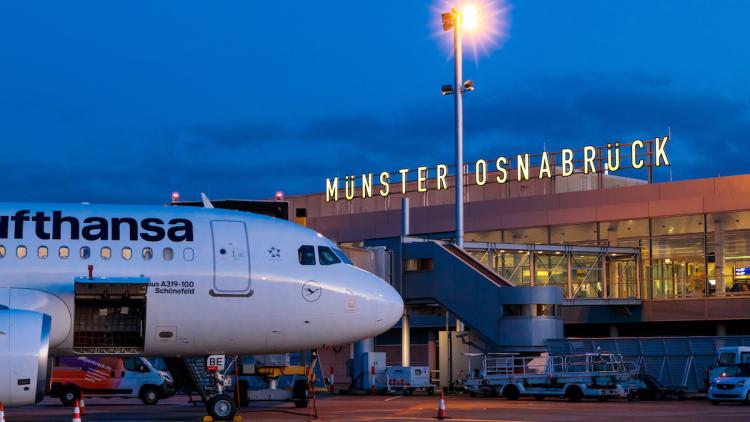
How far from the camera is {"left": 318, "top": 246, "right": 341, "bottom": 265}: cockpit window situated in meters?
27.3

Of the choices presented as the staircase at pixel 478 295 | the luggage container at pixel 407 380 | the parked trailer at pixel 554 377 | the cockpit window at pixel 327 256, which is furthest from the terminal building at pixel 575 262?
the cockpit window at pixel 327 256

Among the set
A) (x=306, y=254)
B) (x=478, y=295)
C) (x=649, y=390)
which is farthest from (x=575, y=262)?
(x=306, y=254)

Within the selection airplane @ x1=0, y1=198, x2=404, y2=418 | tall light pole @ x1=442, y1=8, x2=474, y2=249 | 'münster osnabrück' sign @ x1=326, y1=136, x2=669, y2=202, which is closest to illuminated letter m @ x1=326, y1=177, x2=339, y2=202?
'münster osnabrück' sign @ x1=326, y1=136, x2=669, y2=202

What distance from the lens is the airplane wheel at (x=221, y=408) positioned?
26031 millimetres

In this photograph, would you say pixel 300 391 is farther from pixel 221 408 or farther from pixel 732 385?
pixel 732 385

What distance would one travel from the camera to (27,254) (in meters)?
24.6

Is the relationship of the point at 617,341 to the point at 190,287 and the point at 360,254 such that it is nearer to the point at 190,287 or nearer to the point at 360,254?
the point at 360,254

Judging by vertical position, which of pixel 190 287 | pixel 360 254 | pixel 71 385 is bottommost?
pixel 71 385

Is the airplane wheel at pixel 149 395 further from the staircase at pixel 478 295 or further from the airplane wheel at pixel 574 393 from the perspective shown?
the airplane wheel at pixel 574 393

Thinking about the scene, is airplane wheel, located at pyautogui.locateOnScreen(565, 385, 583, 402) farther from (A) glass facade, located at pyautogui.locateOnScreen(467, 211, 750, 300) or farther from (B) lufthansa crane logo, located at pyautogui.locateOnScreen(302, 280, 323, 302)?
(B) lufthansa crane logo, located at pyautogui.locateOnScreen(302, 280, 323, 302)

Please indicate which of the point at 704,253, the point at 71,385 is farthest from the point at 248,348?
the point at 704,253

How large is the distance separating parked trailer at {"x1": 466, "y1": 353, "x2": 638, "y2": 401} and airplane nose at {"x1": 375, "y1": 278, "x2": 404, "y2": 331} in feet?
51.3

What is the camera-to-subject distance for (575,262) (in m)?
61.4

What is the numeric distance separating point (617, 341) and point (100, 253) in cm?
2859
